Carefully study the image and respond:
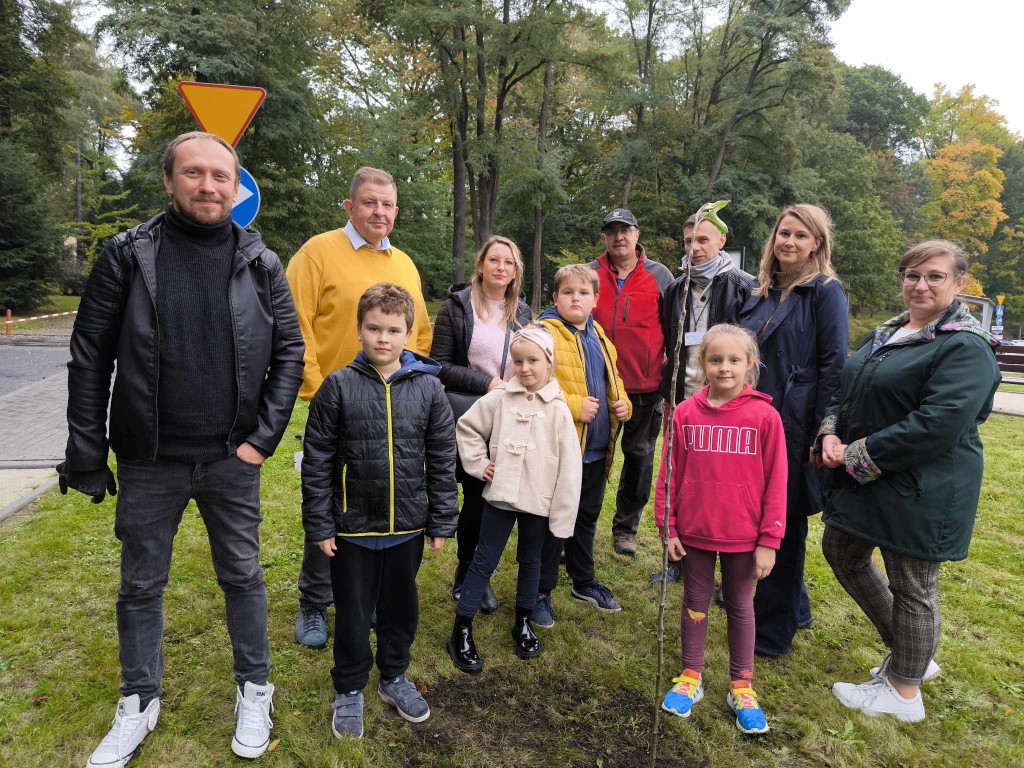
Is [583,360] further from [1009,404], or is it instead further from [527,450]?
[1009,404]

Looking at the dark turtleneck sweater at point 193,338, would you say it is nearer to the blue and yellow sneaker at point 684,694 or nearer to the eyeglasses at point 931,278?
the blue and yellow sneaker at point 684,694

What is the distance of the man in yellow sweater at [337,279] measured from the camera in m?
3.08

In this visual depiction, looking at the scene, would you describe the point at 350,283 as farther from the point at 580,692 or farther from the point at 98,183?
the point at 98,183

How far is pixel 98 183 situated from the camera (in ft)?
115

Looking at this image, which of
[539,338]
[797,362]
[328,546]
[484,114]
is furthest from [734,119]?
[328,546]

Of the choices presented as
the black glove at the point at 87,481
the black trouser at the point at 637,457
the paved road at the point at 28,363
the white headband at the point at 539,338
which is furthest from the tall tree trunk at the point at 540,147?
the black glove at the point at 87,481

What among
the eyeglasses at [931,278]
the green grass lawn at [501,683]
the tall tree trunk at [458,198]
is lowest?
the green grass lawn at [501,683]

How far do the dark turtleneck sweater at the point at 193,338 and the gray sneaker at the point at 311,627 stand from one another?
4.45ft

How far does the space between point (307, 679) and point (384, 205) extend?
2.36 m

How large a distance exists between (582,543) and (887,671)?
5.44 feet

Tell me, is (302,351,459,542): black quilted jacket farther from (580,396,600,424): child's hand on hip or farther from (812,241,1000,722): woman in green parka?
(812,241,1000,722): woman in green parka

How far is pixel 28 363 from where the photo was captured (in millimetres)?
12164

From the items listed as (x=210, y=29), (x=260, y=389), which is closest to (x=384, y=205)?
(x=260, y=389)

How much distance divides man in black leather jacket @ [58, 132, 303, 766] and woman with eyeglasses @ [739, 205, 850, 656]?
240 cm
